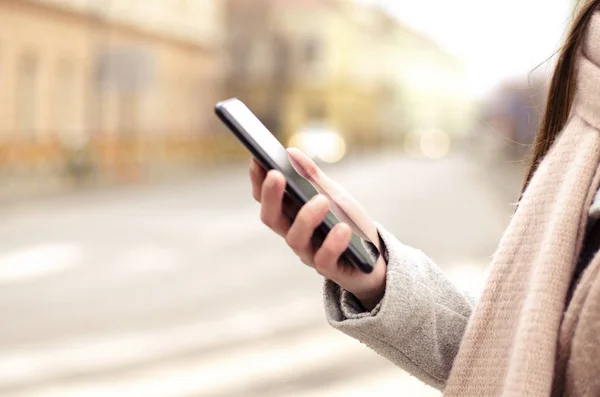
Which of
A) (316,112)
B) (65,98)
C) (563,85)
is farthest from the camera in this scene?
(316,112)

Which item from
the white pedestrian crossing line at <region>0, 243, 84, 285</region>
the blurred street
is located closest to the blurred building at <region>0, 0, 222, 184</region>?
the blurred street

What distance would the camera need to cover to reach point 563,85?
1445mm

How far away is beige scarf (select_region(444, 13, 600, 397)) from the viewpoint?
47.7 inches

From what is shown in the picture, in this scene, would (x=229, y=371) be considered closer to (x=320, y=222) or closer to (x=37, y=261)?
(x=320, y=222)

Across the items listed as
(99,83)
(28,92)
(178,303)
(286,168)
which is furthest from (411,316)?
(28,92)

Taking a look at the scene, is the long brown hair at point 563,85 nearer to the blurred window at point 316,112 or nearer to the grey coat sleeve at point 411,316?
the grey coat sleeve at point 411,316

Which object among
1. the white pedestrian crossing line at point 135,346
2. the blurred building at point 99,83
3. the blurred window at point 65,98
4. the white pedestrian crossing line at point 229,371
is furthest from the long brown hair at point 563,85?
the blurred window at point 65,98

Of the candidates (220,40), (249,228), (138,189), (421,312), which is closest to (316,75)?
(220,40)

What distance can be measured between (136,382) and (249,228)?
840 cm

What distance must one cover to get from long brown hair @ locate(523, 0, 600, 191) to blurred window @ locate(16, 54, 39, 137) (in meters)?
23.2

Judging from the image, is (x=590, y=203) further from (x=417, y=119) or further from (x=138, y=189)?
(x=417, y=119)

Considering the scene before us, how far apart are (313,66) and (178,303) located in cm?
4916

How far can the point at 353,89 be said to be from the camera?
2359 inches

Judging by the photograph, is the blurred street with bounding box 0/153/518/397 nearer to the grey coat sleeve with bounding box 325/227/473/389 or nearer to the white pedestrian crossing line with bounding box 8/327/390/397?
the white pedestrian crossing line with bounding box 8/327/390/397
